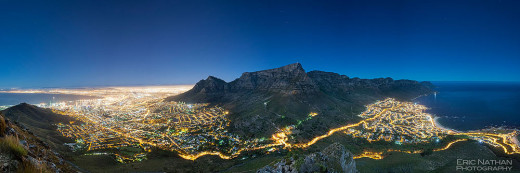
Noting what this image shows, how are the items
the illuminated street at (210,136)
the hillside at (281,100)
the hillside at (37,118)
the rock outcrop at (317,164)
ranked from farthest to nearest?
1. the hillside at (281,100)
2. the illuminated street at (210,136)
3. the hillside at (37,118)
4. the rock outcrop at (317,164)

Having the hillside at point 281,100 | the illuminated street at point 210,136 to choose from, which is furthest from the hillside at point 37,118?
the hillside at point 281,100

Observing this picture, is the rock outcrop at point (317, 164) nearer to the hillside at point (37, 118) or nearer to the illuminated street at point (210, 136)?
the illuminated street at point (210, 136)

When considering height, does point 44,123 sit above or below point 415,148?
above

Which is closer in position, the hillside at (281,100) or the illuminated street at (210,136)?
the illuminated street at (210,136)

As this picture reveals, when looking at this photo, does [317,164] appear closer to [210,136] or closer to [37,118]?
[210,136]

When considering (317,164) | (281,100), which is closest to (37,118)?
(317,164)

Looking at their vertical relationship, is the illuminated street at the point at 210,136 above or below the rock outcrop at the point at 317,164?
below

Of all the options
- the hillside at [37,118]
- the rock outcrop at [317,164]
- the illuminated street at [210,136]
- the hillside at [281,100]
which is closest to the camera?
the rock outcrop at [317,164]

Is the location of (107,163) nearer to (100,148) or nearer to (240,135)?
(100,148)

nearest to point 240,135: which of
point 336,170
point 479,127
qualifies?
point 336,170
